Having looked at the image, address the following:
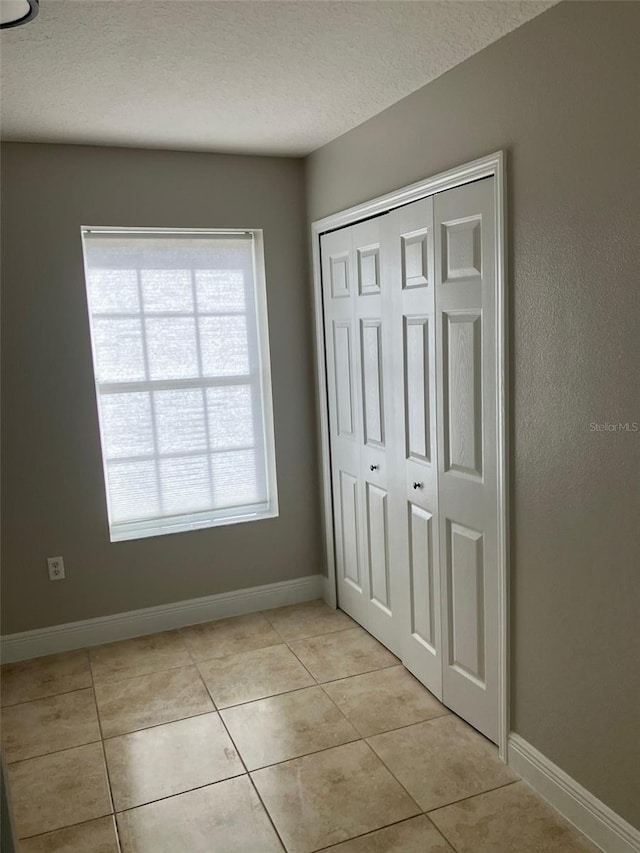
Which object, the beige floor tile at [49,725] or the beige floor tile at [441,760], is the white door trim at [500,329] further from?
the beige floor tile at [49,725]

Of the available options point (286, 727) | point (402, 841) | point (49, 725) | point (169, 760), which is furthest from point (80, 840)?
point (402, 841)

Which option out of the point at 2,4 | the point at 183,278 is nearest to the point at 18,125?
the point at 183,278

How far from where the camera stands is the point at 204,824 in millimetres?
2213

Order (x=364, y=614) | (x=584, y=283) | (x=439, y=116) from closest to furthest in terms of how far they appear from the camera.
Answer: (x=584, y=283) → (x=439, y=116) → (x=364, y=614)

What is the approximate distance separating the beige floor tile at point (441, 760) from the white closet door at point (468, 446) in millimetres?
74

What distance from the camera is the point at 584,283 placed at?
1.93m

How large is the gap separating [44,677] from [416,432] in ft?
6.63

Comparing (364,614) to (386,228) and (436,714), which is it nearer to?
(436,714)

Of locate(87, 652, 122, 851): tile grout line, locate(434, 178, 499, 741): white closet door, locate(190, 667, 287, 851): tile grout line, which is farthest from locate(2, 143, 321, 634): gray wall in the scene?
locate(434, 178, 499, 741): white closet door

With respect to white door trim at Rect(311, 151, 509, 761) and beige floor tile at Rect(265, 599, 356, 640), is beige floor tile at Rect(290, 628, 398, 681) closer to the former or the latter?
beige floor tile at Rect(265, 599, 356, 640)

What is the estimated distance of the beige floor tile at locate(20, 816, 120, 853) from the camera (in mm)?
2129

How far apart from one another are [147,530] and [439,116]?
2.37m

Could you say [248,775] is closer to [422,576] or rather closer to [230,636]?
[422,576]

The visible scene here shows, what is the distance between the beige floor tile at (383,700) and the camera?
2729mm
